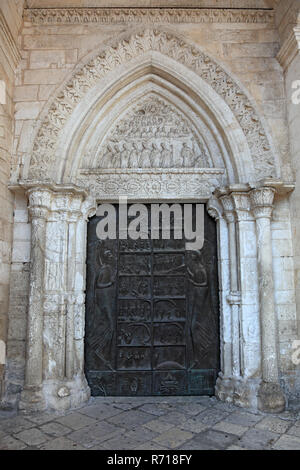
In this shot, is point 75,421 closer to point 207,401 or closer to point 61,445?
point 61,445

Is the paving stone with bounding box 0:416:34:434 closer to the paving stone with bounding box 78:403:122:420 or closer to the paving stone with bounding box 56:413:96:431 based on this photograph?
the paving stone with bounding box 56:413:96:431

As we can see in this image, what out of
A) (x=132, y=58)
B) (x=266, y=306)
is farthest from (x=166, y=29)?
(x=266, y=306)

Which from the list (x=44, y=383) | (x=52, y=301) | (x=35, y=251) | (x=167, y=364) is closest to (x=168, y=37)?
(x=35, y=251)

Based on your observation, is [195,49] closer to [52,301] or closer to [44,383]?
[52,301]

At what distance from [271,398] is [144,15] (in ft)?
14.2

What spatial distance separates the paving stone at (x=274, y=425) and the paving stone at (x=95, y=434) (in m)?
1.17

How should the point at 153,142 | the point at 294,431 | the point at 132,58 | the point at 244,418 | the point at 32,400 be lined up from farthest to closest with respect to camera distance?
the point at 153,142
the point at 132,58
the point at 32,400
the point at 244,418
the point at 294,431

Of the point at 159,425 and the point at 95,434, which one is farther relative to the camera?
the point at 159,425

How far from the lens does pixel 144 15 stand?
378 centimetres

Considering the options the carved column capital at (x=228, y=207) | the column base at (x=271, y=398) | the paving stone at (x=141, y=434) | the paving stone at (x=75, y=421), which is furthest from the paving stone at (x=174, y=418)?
the carved column capital at (x=228, y=207)

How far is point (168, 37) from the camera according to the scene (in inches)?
147

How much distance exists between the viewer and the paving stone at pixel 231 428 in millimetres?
2578

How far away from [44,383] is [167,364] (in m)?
1.27

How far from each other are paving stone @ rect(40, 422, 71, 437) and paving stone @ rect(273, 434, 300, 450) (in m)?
1.61
